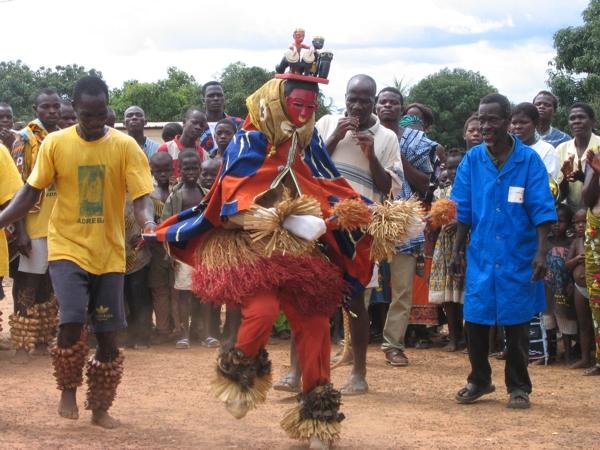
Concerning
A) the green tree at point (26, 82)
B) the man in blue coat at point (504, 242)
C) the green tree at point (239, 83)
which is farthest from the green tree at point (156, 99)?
the man in blue coat at point (504, 242)

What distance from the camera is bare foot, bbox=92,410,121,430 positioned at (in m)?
6.39

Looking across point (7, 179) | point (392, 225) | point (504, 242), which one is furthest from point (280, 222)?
point (7, 179)

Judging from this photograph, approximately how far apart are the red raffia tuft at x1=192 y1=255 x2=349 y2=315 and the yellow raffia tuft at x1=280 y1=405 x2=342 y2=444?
0.63 meters

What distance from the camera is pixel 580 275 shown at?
28.3ft

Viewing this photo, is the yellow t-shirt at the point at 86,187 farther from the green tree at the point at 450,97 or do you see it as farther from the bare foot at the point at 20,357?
the green tree at the point at 450,97

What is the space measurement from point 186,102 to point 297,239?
45.6 meters

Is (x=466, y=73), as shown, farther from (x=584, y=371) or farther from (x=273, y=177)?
(x=273, y=177)

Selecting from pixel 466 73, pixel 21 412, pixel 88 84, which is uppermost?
pixel 466 73

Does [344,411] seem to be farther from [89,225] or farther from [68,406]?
[89,225]

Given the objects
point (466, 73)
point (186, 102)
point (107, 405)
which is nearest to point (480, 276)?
point (107, 405)

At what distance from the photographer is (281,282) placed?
568cm

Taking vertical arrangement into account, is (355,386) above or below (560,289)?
below

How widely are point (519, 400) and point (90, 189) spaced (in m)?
3.37

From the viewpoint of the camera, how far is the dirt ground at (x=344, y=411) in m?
6.05
